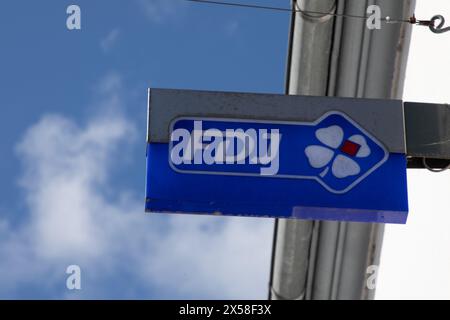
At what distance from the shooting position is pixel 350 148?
6.05 metres

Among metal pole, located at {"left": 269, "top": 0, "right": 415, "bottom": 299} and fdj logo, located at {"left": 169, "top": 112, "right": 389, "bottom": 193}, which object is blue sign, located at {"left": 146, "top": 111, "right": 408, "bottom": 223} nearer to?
fdj logo, located at {"left": 169, "top": 112, "right": 389, "bottom": 193}


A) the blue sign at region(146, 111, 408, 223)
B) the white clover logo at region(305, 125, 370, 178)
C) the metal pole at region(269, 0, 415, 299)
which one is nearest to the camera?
the blue sign at region(146, 111, 408, 223)

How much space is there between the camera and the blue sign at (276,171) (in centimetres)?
584

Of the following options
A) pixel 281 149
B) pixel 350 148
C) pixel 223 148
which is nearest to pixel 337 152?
pixel 350 148

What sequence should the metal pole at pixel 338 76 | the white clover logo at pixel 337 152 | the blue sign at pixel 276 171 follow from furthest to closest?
1. the metal pole at pixel 338 76
2. the white clover logo at pixel 337 152
3. the blue sign at pixel 276 171

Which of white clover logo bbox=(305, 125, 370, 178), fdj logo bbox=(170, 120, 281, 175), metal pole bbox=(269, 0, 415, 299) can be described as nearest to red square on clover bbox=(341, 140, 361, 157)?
white clover logo bbox=(305, 125, 370, 178)

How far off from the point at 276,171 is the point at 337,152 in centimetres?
41

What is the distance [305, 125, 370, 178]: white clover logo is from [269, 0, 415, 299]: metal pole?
101 inches

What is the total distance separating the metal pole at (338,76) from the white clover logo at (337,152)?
2.56 metres

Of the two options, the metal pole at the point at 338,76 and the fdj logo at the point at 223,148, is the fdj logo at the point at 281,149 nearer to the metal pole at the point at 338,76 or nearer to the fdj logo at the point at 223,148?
the fdj logo at the point at 223,148

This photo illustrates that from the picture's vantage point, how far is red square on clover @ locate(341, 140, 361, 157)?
19.8ft

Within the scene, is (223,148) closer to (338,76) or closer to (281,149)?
(281,149)

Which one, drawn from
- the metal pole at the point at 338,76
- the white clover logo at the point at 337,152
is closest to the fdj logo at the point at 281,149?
the white clover logo at the point at 337,152
